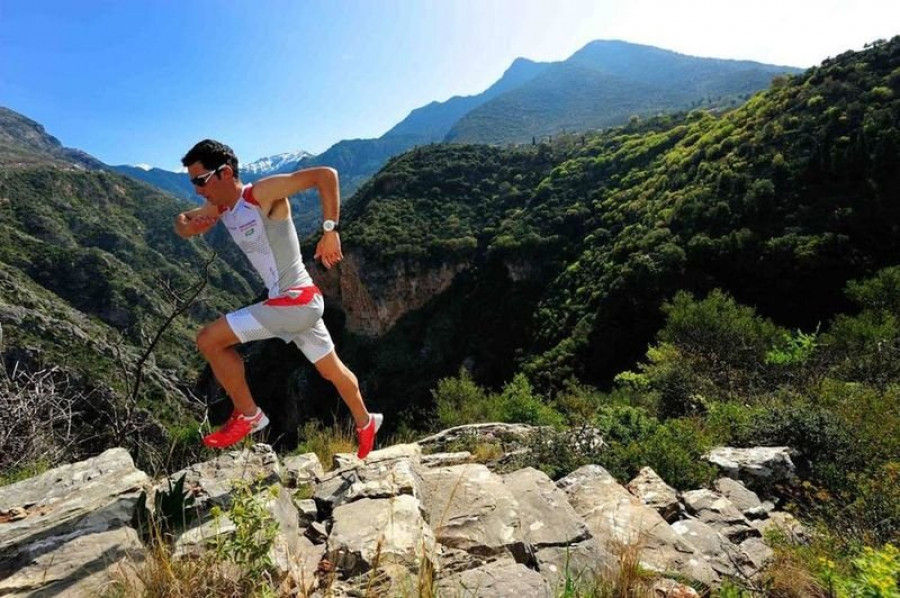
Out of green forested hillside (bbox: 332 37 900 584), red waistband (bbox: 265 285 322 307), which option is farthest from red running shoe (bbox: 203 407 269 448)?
green forested hillside (bbox: 332 37 900 584)

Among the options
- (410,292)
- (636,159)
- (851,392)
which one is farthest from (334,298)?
(851,392)

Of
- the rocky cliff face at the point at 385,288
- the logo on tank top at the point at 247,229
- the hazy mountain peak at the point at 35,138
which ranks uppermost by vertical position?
the hazy mountain peak at the point at 35,138

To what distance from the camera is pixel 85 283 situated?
55844 mm

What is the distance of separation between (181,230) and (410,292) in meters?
56.7

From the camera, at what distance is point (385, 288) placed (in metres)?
59.6

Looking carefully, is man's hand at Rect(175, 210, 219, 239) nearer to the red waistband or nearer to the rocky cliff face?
the red waistband

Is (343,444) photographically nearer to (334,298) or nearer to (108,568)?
(108,568)

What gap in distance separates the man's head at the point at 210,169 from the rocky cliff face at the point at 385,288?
54.4 meters

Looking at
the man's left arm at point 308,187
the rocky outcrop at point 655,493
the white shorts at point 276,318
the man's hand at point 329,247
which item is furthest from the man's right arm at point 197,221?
the rocky outcrop at point 655,493

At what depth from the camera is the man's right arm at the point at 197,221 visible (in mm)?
3087

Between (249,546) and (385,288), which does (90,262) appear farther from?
(249,546)

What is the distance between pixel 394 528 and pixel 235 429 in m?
1.40

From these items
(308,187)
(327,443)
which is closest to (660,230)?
(327,443)

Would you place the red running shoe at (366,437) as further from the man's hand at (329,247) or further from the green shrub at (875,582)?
the green shrub at (875,582)
